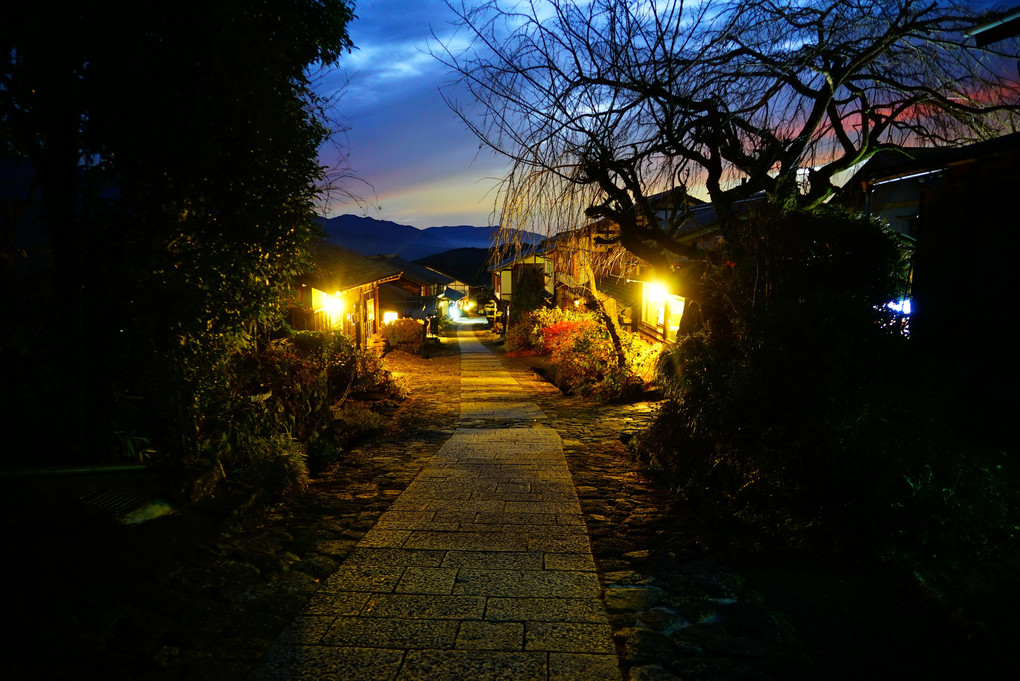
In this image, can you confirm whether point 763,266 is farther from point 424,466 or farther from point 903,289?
point 424,466

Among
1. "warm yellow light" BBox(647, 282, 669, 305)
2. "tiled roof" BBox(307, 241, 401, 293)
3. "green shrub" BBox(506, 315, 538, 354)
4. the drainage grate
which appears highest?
"tiled roof" BBox(307, 241, 401, 293)

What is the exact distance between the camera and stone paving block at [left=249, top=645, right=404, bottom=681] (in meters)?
3.33

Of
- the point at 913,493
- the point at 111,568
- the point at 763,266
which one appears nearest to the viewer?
the point at 111,568

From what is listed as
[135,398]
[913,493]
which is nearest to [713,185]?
[913,493]

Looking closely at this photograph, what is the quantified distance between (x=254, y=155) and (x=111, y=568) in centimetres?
400

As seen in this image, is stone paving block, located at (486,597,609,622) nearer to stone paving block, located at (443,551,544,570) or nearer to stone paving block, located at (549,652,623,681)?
stone paving block, located at (549,652,623,681)

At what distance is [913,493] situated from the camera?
4707 mm

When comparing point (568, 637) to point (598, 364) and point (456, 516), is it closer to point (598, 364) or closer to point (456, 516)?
point (456, 516)

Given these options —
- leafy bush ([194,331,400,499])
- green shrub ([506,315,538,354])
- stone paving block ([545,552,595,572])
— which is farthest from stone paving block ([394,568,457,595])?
green shrub ([506,315,538,354])

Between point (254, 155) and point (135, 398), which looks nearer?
point (135, 398)

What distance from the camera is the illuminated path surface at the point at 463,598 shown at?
11.3 ft

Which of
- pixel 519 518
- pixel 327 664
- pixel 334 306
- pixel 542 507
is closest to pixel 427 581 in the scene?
pixel 327 664

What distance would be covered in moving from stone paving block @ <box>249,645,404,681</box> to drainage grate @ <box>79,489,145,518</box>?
210 centimetres

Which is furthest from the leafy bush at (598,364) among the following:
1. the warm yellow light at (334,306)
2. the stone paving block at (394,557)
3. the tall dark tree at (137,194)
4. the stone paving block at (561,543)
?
the tall dark tree at (137,194)
